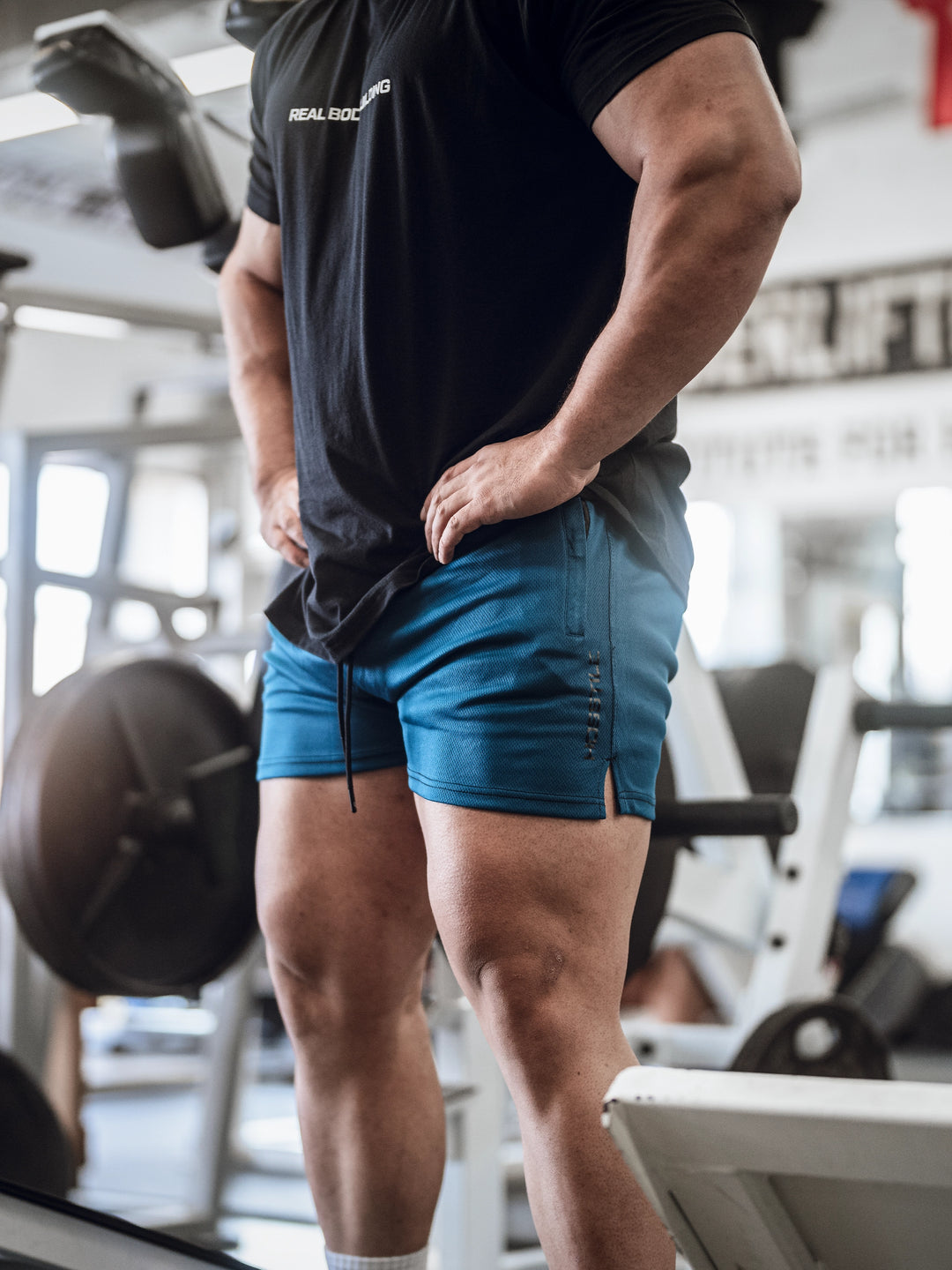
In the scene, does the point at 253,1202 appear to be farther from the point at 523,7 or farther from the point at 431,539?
the point at 523,7

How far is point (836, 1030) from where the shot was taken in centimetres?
182

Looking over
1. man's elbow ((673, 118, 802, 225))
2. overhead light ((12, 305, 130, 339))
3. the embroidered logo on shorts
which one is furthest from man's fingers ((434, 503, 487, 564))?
overhead light ((12, 305, 130, 339))

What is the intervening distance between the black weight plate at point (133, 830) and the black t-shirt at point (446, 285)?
898 millimetres

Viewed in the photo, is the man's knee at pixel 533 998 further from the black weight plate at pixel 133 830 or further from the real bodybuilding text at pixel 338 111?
the black weight plate at pixel 133 830

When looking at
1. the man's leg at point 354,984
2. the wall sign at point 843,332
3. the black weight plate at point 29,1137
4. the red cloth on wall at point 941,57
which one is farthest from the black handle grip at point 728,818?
the wall sign at point 843,332

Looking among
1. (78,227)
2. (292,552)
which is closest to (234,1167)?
(292,552)

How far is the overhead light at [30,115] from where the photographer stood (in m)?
1.47

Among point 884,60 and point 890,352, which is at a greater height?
point 884,60

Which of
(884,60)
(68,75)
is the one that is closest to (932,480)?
(884,60)

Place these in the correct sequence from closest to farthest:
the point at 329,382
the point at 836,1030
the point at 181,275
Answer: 1. the point at 329,382
2. the point at 836,1030
3. the point at 181,275

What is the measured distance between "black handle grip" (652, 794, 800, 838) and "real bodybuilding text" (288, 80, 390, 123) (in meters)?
0.72

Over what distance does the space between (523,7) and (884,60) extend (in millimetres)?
3803

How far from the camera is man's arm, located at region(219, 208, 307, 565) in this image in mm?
1072

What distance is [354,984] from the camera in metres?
0.95
